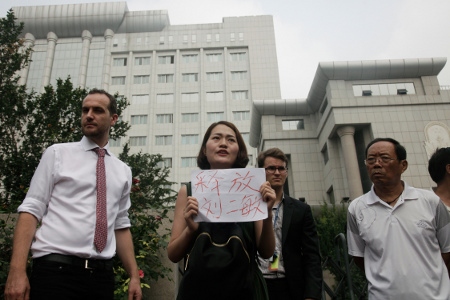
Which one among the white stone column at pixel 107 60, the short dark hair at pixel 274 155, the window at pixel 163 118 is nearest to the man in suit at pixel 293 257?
the short dark hair at pixel 274 155

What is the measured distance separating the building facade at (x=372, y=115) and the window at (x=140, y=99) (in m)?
26.6

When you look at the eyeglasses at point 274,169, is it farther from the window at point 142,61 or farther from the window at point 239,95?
Result: the window at point 142,61

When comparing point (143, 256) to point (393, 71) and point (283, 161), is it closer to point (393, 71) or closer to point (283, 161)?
point (283, 161)

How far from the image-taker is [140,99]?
4988 cm

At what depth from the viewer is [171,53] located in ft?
174

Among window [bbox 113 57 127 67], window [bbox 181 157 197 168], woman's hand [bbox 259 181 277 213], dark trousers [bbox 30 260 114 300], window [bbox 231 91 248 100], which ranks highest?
window [bbox 113 57 127 67]

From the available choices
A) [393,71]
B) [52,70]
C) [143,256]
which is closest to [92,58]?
[52,70]

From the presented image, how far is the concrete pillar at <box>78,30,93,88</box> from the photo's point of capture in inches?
1970

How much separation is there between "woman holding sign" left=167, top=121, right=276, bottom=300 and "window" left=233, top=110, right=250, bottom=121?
4549 centimetres

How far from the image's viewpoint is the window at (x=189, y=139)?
47544 mm

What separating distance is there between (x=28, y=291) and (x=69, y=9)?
61.1 m

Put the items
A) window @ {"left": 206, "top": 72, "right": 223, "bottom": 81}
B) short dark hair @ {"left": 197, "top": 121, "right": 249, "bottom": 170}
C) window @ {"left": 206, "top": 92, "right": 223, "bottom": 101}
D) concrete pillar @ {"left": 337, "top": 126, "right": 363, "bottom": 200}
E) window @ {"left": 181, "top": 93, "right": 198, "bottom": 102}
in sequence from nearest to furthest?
1. short dark hair @ {"left": 197, "top": 121, "right": 249, "bottom": 170}
2. concrete pillar @ {"left": 337, "top": 126, "right": 363, "bottom": 200}
3. window @ {"left": 206, "top": 92, "right": 223, "bottom": 101}
4. window @ {"left": 181, "top": 93, "right": 198, "bottom": 102}
5. window @ {"left": 206, "top": 72, "right": 223, "bottom": 81}

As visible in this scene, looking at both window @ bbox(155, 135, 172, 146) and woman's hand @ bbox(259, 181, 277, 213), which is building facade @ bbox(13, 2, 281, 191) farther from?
woman's hand @ bbox(259, 181, 277, 213)

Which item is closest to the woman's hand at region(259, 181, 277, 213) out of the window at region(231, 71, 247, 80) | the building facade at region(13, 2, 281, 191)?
the building facade at region(13, 2, 281, 191)
